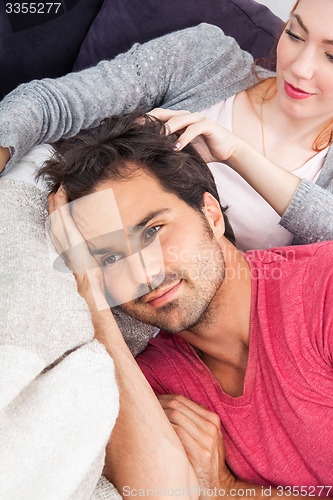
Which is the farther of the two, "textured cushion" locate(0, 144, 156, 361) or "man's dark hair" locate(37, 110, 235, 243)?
"man's dark hair" locate(37, 110, 235, 243)

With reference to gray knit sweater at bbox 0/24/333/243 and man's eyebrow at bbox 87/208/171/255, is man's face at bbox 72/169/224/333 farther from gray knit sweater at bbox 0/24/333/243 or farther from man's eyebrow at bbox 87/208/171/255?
gray knit sweater at bbox 0/24/333/243

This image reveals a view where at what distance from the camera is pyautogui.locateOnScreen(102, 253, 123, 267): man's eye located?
33.6 inches

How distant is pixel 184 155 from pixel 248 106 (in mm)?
→ 310

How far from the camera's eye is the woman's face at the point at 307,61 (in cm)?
92

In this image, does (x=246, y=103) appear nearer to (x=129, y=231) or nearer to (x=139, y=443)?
(x=129, y=231)

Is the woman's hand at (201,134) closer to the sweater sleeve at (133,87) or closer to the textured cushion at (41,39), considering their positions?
the sweater sleeve at (133,87)

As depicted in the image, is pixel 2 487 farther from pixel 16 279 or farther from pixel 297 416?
pixel 297 416

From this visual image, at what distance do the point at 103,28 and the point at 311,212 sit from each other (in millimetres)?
654

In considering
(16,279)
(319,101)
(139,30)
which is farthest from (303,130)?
(16,279)

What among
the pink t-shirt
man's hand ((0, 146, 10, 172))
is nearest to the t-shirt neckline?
the pink t-shirt

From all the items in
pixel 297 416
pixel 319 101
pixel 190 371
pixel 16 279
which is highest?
pixel 319 101

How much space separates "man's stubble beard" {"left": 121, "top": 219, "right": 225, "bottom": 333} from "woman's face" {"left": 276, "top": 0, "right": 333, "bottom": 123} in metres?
0.36

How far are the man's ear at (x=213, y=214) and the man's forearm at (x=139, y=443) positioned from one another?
0.89 feet

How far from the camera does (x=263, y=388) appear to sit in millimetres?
892
